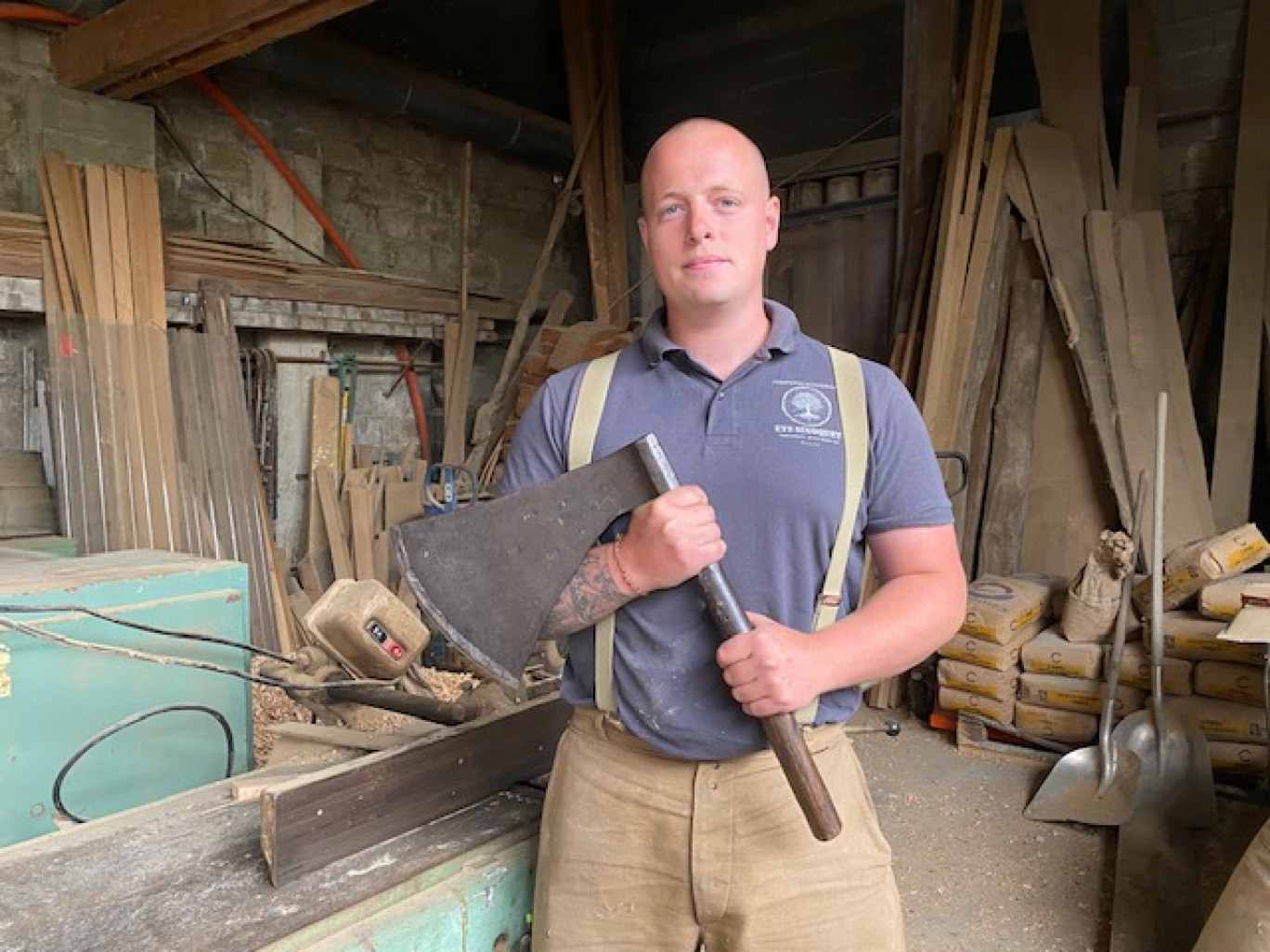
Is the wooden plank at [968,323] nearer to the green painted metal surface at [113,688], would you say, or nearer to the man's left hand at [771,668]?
the green painted metal surface at [113,688]

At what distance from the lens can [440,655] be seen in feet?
15.0

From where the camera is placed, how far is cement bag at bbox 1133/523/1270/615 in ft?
10.8

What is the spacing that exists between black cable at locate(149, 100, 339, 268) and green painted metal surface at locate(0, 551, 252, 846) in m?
3.00

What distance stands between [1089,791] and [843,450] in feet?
8.09

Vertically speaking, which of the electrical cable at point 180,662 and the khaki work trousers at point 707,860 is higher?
the electrical cable at point 180,662

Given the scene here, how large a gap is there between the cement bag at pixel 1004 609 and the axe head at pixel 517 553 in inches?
98.5

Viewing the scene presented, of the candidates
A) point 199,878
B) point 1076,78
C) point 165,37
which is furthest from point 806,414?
point 1076,78

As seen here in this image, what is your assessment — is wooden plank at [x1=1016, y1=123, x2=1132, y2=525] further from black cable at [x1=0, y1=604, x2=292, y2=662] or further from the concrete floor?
black cable at [x1=0, y1=604, x2=292, y2=662]

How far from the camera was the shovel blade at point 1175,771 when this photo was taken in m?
2.96

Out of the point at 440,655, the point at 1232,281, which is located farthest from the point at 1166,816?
the point at 440,655

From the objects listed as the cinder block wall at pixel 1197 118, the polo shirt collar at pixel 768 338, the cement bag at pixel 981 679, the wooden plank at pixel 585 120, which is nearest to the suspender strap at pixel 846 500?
the polo shirt collar at pixel 768 338

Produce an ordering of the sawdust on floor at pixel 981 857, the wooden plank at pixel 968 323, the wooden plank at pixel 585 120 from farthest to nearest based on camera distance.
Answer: the wooden plank at pixel 585 120 < the wooden plank at pixel 968 323 < the sawdust on floor at pixel 981 857

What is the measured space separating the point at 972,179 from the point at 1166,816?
2653mm

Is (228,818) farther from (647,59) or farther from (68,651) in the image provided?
(647,59)
